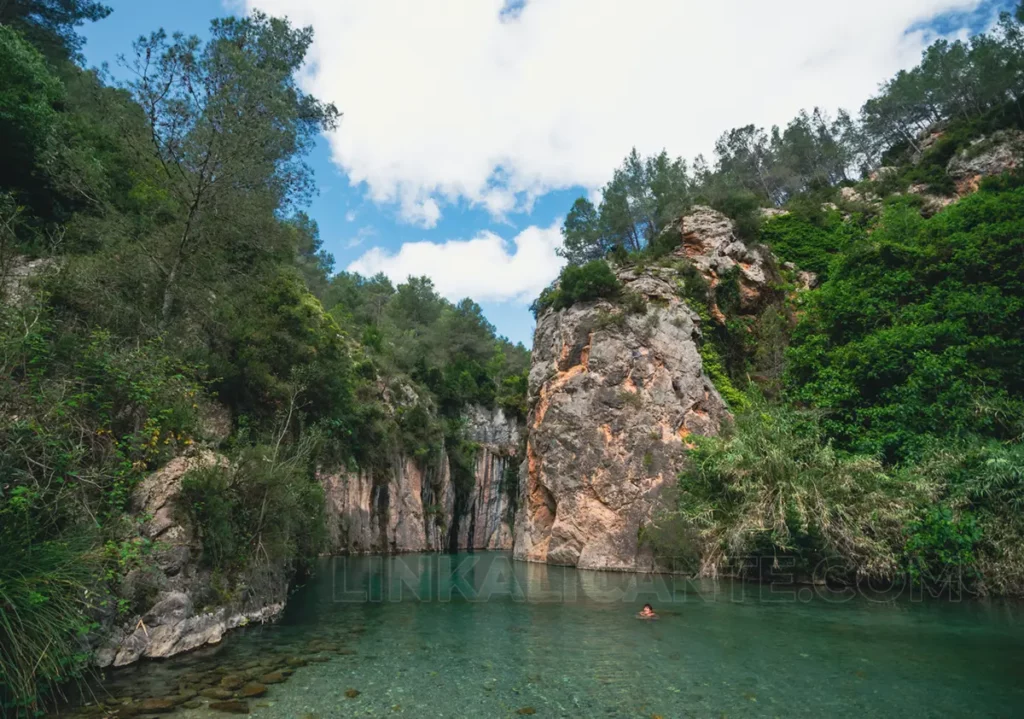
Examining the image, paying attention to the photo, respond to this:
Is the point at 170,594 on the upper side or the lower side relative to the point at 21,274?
lower

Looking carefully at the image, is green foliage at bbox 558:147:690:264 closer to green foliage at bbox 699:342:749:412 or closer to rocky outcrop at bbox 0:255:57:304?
green foliage at bbox 699:342:749:412

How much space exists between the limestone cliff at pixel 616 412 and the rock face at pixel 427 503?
938 cm

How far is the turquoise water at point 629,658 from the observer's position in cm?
623

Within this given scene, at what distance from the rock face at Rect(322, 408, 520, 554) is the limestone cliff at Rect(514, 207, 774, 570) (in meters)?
9.38

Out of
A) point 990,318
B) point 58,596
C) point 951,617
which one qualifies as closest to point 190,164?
point 58,596

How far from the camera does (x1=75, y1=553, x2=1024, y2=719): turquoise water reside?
623 centimetres

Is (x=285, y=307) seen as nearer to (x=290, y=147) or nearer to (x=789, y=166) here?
(x=290, y=147)

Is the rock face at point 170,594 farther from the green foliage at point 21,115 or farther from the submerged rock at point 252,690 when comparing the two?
the green foliage at point 21,115

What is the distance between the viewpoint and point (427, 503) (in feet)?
120

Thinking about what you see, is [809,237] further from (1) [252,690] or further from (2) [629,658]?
(1) [252,690]

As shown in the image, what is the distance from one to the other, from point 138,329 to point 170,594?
5796 mm

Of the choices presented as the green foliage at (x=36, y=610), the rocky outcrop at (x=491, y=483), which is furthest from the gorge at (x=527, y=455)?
the rocky outcrop at (x=491, y=483)

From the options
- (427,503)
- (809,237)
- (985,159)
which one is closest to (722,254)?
(809,237)

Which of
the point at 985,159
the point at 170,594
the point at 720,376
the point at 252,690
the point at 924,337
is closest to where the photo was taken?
the point at 252,690
